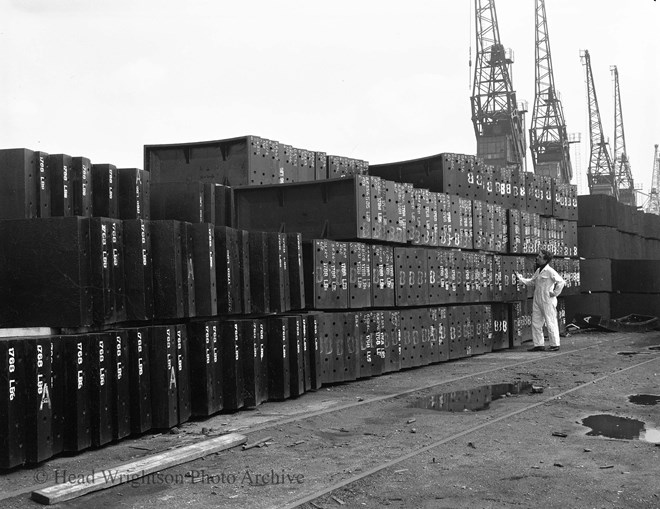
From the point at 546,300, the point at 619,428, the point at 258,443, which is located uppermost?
the point at 546,300

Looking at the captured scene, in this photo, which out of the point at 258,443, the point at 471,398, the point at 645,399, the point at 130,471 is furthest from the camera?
the point at 471,398

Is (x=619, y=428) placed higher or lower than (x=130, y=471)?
lower

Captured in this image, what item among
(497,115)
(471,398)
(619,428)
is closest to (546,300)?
(471,398)

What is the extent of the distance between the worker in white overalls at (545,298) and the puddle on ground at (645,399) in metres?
5.38

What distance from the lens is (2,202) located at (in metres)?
7.24

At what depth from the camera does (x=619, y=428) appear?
7773mm

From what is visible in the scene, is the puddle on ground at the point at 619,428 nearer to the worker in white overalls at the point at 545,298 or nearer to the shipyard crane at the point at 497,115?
the worker in white overalls at the point at 545,298

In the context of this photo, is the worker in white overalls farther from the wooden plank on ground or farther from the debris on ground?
the wooden plank on ground

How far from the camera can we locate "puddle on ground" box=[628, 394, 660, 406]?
920 centimetres

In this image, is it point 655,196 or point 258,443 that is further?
point 655,196

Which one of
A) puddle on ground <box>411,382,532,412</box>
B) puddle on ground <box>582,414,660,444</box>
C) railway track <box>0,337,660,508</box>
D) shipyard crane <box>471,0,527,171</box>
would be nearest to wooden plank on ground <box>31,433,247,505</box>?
railway track <box>0,337,660,508</box>

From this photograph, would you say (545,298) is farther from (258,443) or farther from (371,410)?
(258,443)

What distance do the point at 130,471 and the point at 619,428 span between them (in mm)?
4779

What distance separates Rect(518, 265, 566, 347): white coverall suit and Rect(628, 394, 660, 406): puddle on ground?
17.7ft
